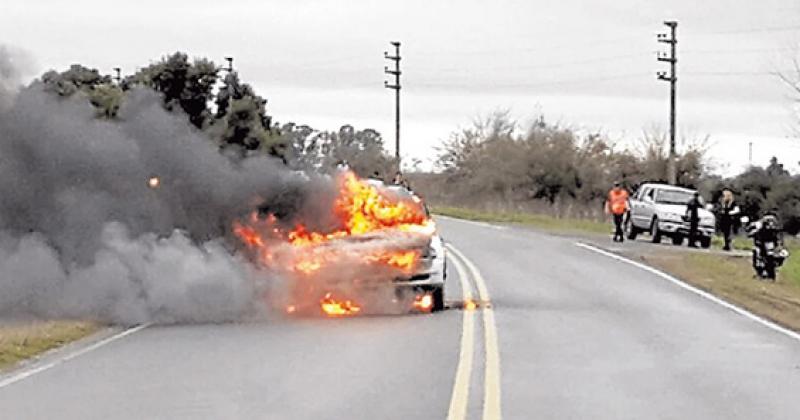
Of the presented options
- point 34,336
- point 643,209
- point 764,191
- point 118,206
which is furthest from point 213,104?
point 764,191

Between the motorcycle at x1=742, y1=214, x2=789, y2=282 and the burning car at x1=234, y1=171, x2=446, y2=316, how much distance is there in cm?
1053

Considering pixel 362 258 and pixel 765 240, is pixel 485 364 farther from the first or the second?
pixel 765 240

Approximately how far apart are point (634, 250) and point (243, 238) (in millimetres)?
17623

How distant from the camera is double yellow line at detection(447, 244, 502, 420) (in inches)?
457

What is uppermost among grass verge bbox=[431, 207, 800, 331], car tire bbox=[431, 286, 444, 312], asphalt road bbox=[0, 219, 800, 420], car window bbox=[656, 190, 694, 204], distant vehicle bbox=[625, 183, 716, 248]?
car window bbox=[656, 190, 694, 204]

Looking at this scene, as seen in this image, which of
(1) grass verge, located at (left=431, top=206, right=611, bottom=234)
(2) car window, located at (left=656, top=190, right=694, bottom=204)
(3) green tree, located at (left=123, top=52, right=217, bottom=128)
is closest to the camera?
(3) green tree, located at (left=123, top=52, right=217, bottom=128)

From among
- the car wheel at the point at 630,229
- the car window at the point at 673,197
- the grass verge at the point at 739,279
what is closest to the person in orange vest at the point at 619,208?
the car window at the point at 673,197

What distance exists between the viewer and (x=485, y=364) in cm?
1468

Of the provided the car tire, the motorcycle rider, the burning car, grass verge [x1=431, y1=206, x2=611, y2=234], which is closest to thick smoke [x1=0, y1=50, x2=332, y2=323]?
the burning car

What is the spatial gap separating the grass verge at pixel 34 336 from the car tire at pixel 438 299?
462cm

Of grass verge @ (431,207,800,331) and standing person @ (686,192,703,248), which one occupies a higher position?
standing person @ (686,192,703,248)

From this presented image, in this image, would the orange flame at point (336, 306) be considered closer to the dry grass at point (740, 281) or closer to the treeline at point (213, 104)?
the treeline at point (213, 104)

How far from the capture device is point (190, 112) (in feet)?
99.8

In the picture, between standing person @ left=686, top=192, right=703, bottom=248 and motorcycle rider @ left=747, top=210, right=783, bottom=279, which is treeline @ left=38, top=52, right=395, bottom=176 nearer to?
motorcycle rider @ left=747, top=210, right=783, bottom=279
